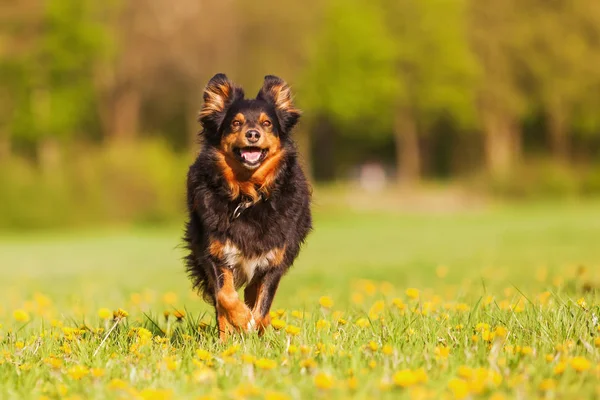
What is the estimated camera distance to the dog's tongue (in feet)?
17.5

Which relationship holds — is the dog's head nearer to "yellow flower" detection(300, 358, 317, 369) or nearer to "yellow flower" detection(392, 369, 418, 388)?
"yellow flower" detection(300, 358, 317, 369)

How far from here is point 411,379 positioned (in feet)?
9.86

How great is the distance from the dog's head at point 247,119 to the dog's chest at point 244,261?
0.54 metres

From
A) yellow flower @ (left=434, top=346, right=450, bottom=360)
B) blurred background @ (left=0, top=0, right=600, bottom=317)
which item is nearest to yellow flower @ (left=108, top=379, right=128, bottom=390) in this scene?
yellow flower @ (left=434, top=346, right=450, bottom=360)

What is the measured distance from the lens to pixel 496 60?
45.6 meters

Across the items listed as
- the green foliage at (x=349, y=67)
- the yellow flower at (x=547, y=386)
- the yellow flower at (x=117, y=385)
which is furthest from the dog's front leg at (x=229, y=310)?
the green foliage at (x=349, y=67)

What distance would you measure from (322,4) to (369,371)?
4584cm

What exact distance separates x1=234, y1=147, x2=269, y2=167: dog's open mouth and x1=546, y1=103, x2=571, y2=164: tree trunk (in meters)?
42.6

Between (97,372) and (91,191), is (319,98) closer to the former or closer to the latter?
(91,191)

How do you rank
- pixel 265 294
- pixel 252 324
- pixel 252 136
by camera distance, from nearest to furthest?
pixel 252 324 → pixel 252 136 → pixel 265 294

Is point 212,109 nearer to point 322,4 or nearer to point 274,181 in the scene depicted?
point 274,181

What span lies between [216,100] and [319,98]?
39216 millimetres

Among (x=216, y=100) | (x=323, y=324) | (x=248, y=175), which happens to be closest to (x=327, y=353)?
(x=323, y=324)

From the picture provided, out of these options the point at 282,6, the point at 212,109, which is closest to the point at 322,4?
the point at 282,6
